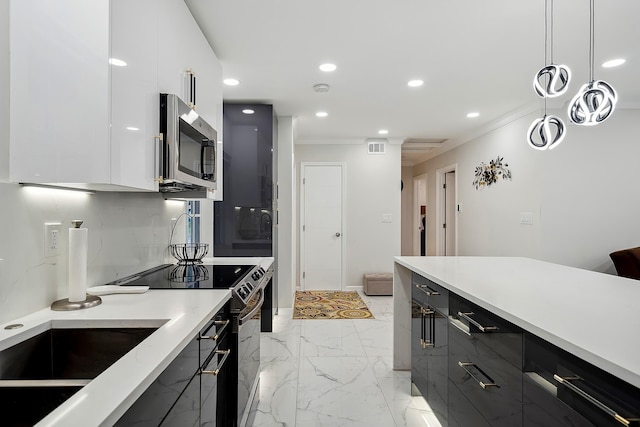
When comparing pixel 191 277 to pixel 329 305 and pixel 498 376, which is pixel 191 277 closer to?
pixel 498 376

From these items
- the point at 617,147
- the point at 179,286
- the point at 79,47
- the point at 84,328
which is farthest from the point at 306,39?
the point at 617,147

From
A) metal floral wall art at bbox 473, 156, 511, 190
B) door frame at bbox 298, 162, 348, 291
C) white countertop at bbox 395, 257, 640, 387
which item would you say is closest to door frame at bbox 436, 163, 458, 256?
metal floral wall art at bbox 473, 156, 511, 190

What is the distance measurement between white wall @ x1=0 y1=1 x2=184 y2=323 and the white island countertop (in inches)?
3.8

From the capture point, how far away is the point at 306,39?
254 centimetres

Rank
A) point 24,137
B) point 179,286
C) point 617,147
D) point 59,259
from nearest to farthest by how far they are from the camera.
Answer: point 24,137 < point 59,259 < point 179,286 < point 617,147

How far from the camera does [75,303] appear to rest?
4.24 ft

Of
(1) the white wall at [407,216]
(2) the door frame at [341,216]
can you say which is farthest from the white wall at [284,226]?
(1) the white wall at [407,216]

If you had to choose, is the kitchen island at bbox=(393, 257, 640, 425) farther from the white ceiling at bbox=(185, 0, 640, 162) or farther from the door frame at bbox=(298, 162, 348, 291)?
the door frame at bbox=(298, 162, 348, 291)

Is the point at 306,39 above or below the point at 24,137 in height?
above

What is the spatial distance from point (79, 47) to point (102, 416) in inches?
43.7

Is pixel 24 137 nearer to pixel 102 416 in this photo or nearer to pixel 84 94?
pixel 84 94

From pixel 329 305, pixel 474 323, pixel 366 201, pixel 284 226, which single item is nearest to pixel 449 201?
pixel 366 201

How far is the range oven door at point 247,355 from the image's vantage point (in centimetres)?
172

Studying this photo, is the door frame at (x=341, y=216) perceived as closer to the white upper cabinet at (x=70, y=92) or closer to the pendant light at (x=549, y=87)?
the pendant light at (x=549, y=87)
